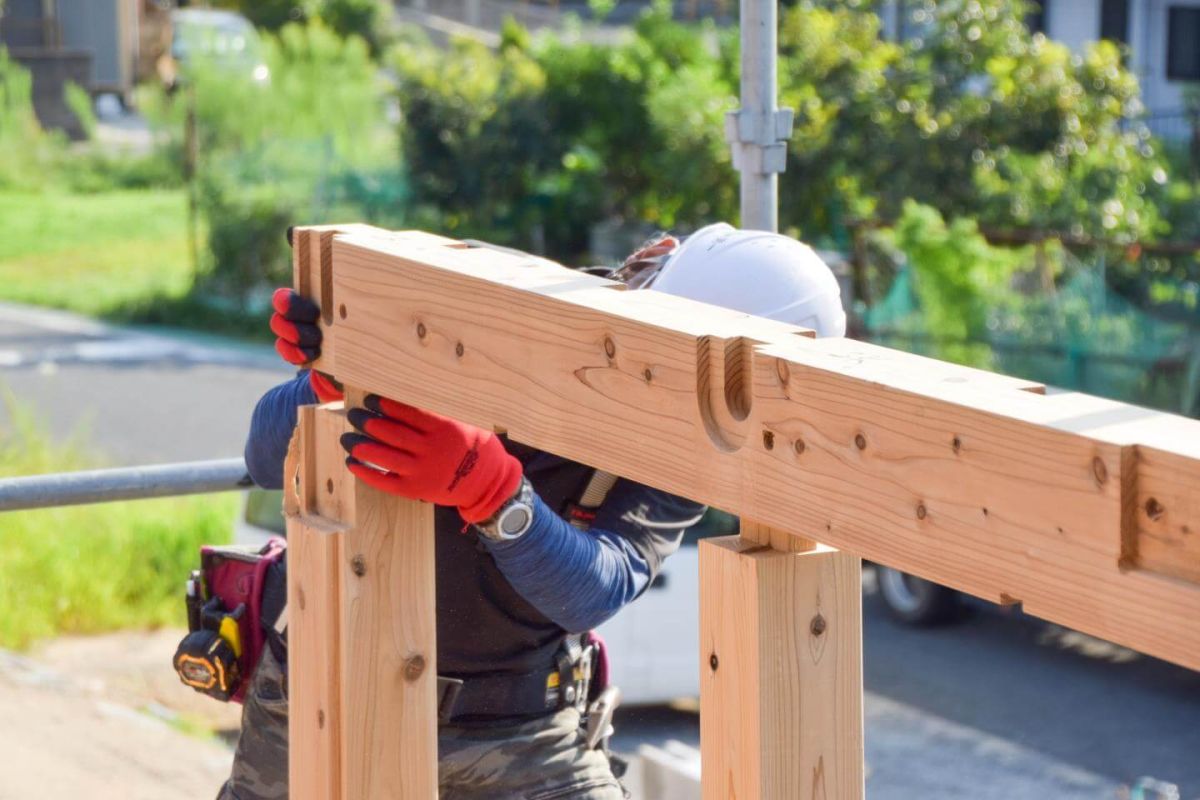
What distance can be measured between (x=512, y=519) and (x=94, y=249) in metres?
19.6

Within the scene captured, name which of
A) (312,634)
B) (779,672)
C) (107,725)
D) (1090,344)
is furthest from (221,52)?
(779,672)

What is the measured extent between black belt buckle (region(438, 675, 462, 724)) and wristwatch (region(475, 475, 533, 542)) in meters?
0.38

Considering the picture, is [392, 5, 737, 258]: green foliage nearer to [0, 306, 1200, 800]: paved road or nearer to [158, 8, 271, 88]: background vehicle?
[158, 8, 271, 88]: background vehicle

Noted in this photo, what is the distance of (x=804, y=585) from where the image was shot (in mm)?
1862

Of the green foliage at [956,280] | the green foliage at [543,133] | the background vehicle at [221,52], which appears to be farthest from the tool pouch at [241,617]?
the background vehicle at [221,52]

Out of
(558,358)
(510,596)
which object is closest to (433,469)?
(558,358)

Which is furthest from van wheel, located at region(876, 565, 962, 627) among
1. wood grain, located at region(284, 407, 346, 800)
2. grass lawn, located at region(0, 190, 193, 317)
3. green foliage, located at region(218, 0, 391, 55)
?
green foliage, located at region(218, 0, 391, 55)

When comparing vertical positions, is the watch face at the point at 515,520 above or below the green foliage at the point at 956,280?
above

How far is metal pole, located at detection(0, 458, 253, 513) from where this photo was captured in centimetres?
331

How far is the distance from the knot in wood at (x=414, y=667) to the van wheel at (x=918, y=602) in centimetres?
606

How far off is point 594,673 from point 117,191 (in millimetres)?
20720

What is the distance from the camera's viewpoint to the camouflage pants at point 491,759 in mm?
2619

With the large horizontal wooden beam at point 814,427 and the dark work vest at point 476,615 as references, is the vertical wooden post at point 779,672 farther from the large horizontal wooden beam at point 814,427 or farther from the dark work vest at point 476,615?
the dark work vest at point 476,615

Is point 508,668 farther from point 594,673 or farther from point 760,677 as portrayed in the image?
point 760,677
